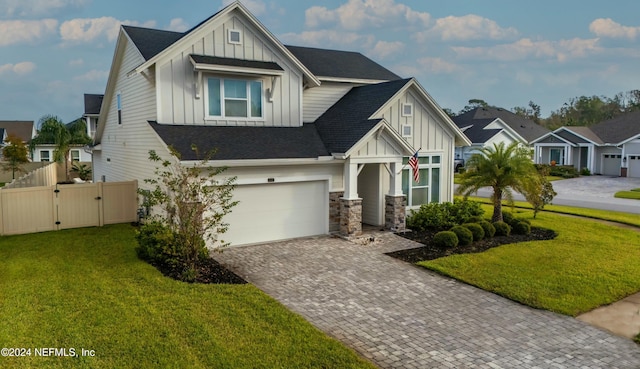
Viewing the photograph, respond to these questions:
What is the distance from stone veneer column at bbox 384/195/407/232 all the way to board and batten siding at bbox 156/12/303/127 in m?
4.44

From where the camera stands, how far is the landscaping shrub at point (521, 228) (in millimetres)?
16906

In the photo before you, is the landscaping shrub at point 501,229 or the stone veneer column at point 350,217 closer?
the stone veneer column at point 350,217

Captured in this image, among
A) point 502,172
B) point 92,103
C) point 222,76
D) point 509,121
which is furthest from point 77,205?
point 509,121

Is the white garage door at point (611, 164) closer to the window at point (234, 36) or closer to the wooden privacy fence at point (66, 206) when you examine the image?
the window at point (234, 36)

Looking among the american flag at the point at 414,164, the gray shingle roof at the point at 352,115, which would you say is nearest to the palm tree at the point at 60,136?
the gray shingle roof at the point at 352,115

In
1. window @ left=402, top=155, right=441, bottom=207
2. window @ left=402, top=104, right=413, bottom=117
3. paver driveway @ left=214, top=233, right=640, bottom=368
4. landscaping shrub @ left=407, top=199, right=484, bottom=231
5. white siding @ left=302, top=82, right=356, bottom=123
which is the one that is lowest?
paver driveway @ left=214, top=233, right=640, bottom=368

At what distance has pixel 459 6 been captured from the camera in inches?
1184

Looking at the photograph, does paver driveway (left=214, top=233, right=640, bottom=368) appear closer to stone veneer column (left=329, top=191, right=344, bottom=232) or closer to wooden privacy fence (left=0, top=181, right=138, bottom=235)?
stone veneer column (left=329, top=191, right=344, bottom=232)

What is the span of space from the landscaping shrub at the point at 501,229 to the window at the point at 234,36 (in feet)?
36.2

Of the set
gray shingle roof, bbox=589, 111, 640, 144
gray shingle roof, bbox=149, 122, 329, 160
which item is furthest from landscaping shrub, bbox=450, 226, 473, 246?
gray shingle roof, bbox=589, 111, 640, 144

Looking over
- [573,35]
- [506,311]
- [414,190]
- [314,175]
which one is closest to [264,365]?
[506,311]

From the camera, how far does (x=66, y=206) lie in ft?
52.1

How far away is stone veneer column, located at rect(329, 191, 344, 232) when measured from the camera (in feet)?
52.4

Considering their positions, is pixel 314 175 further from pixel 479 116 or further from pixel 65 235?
pixel 479 116
